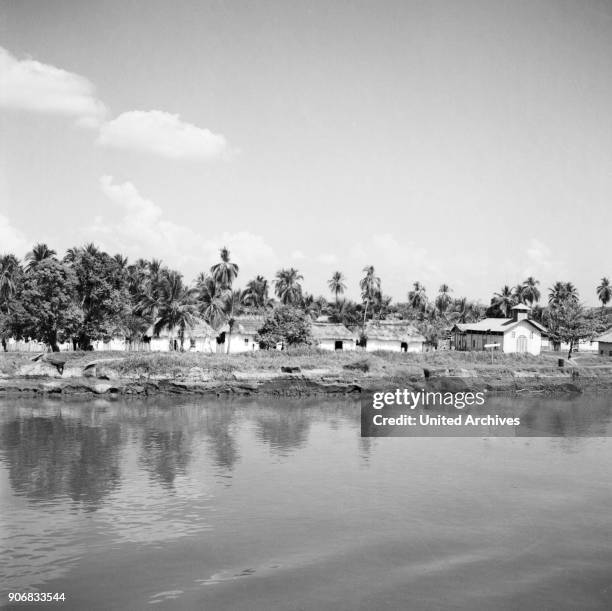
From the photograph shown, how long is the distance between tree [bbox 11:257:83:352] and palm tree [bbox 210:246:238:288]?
830 inches

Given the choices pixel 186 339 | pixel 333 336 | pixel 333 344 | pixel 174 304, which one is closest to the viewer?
pixel 174 304

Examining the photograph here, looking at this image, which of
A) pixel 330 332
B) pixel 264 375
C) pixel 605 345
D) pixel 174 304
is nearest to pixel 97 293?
pixel 174 304

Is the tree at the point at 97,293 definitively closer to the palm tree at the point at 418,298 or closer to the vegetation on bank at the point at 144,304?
the vegetation on bank at the point at 144,304

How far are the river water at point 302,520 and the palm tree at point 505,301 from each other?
228ft

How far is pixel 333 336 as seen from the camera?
69562 millimetres

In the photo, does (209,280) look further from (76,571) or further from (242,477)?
(76,571)

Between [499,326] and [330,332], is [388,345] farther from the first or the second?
[499,326]

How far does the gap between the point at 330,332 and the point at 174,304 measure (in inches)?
743

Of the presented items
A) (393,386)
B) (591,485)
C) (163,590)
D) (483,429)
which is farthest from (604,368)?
(163,590)

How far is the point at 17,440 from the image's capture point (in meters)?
29.8

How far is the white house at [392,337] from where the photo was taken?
72562mm

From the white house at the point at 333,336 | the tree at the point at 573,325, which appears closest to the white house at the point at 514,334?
the tree at the point at 573,325

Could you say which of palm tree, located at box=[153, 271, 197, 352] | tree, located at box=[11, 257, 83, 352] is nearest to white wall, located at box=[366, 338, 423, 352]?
palm tree, located at box=[153, 271, 197, 352]

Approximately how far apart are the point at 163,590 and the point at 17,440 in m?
18.9
